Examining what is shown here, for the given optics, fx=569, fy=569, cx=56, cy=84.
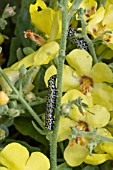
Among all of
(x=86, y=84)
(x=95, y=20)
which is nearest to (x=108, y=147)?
(x=86, y=84)

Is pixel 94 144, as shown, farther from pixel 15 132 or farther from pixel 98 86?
pixel 15 132

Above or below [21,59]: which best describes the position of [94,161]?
below

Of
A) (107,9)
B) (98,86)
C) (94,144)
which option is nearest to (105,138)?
(94,144)

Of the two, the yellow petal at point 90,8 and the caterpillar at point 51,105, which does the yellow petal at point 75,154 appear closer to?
the caterpillar at point 51,105

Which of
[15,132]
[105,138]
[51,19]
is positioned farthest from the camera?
[15,132]

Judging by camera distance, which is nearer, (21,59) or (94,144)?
(94,144)

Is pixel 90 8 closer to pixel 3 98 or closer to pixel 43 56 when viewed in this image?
pixel 43 56
